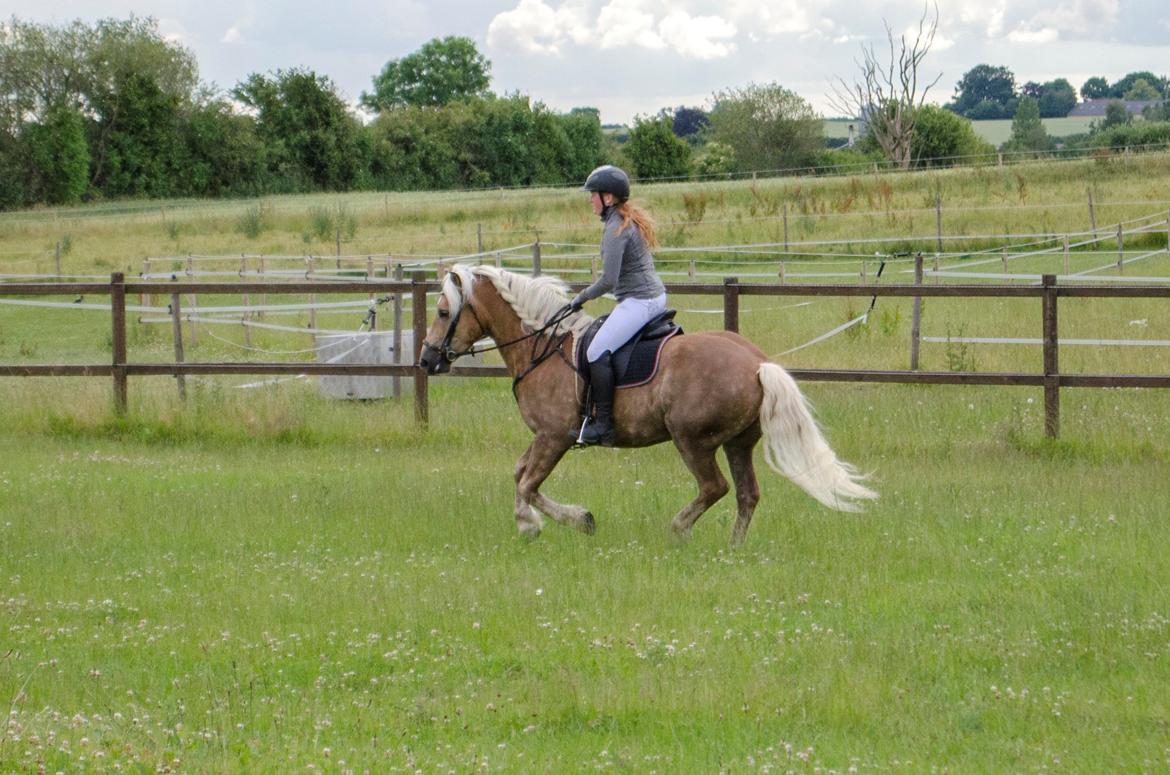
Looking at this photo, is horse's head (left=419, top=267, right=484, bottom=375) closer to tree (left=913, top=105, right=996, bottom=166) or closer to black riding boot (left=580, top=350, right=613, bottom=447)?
black riding boot (left=580, top=350, right=613, bottom=447)

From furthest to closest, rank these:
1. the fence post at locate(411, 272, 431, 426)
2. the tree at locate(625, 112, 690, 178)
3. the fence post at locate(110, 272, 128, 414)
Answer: the tree at locate(625, 112, 690, 178)
the fence post at locate(110, 272, 128, 414)
the fence post at locate(411, 272, 431, 426)

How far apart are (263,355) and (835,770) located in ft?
60.9

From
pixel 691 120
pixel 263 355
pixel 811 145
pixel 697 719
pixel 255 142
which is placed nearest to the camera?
pixel 697 719

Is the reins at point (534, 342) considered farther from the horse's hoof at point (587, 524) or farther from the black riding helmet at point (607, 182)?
the horse's hoof at point (587, 524)

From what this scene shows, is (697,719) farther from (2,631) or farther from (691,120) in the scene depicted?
(691,120)

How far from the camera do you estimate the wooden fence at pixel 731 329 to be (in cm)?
1245

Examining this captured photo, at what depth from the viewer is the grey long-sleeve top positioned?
916cm

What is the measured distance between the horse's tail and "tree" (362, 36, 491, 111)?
11563 centimetres

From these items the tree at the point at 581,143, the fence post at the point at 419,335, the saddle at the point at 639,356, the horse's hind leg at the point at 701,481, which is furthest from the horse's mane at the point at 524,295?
the tree at the point at 581,143

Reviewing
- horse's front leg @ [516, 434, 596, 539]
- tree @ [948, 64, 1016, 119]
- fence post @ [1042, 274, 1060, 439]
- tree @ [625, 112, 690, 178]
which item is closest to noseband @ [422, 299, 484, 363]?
horse's front leg @ [516, 434, 596, 539]

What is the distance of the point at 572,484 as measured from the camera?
37.3 feet

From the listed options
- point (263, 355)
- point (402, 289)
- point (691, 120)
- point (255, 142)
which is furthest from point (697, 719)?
point (691, 120)

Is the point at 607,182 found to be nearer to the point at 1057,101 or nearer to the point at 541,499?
the point at 541,499

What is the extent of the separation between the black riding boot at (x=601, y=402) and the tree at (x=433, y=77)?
115m
